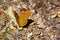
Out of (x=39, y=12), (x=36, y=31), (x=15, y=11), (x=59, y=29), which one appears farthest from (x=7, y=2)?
(x=59, y=29)

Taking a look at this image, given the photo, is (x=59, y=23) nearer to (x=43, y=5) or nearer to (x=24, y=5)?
(x=43, y=5)

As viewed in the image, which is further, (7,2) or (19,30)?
(7,2)

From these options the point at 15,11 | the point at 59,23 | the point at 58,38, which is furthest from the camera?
the point at 15,11

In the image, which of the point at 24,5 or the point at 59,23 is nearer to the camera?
the point at 59,23

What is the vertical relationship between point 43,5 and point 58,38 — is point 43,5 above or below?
above

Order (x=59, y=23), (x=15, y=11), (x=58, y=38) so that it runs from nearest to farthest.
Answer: (x=58, y=38) → (x=59, y=23) → (x=15, y=11)

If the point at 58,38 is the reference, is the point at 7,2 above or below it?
above

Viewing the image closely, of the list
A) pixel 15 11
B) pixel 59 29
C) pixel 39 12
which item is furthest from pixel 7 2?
pixel 59 29

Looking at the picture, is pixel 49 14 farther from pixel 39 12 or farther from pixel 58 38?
pixel 58 38
